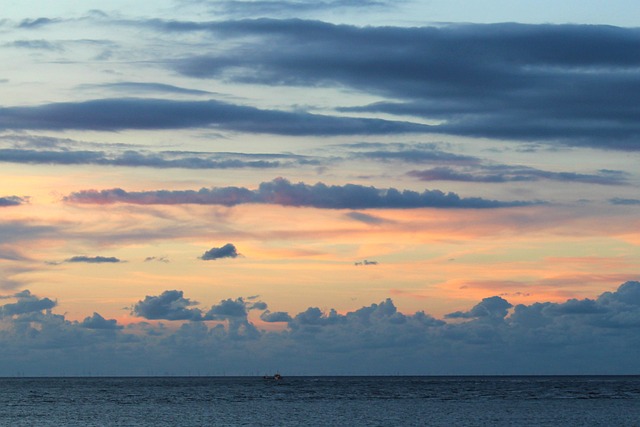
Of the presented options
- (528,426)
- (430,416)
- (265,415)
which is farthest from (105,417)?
(528,426)

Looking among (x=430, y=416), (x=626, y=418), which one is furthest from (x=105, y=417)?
(x=626, y=418)

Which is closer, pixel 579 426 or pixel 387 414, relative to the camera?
pixel 579 426

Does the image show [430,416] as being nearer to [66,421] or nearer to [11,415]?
[66,421]

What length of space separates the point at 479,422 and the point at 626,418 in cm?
2956

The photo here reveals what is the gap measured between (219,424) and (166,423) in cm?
1004

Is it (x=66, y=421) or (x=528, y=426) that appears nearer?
(x=528, y=426)

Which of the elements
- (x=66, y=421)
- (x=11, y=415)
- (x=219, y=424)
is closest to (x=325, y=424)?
(x=219, y=424)

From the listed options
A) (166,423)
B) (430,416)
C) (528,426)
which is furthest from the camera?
(430,416)

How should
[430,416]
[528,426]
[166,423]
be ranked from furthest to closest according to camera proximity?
1. [430,416]
2. [166,423]
3. [528,426]

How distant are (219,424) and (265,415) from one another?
2617 centimetres

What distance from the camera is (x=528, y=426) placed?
518 feet

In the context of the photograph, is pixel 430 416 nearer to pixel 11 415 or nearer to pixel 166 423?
pixel 166 423

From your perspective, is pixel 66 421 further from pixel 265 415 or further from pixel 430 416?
pixel 430 416

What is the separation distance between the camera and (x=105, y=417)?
186375 millimetres
